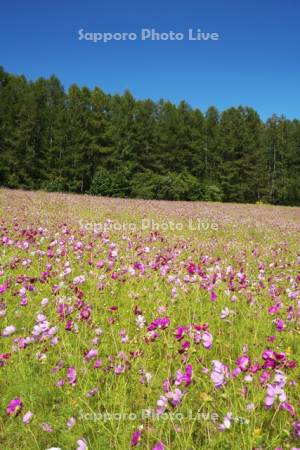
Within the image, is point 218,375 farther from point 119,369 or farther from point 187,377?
point 119,369

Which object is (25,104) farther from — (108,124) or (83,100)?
(108,124)

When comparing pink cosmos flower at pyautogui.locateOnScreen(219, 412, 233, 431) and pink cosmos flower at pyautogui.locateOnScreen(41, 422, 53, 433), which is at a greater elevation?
pink cosmos flower at pyautogui.locateOnScreen(219, 412, 233, 431)

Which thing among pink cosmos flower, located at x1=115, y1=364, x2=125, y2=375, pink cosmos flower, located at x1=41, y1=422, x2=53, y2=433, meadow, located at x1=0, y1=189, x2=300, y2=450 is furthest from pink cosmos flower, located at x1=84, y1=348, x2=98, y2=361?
pink cosmos flower, located at x1=41, y1=422, x2=53, y2=433

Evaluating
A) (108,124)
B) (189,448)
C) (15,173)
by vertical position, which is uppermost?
(108,124)

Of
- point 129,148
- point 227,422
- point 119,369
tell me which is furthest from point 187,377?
point 129,148

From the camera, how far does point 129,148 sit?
39500 mm

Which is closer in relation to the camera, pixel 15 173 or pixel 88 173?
pixel 15 173

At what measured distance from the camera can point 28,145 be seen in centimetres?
Answer: 3503

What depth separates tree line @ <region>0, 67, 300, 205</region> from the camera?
3438 centimetres

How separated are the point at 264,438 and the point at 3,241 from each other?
14.4 feet

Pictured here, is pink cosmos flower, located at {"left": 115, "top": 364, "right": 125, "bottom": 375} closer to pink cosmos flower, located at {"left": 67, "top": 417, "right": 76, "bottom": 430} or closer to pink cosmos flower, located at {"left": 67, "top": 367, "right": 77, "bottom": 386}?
pink cosmos flower, located at {"left": 67, "top": 367, "right": 77, "bottom": 386}

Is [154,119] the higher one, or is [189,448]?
[154,119]

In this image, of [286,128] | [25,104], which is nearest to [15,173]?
[25,104]

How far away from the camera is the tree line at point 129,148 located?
113 feet
